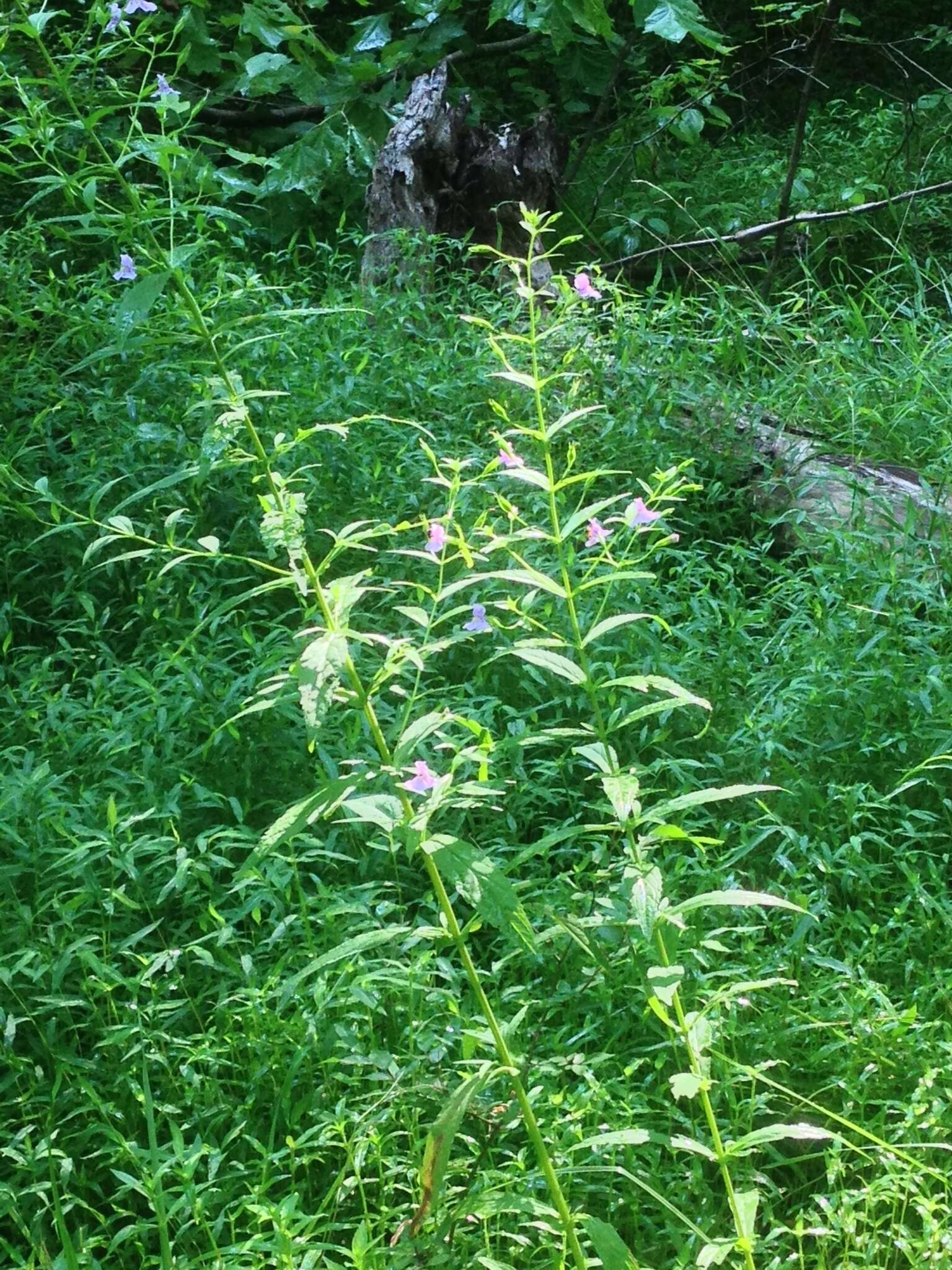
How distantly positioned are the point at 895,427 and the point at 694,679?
1566 mm

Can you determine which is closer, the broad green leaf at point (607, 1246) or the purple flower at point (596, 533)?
the broad green leaf at point (607, 1246)

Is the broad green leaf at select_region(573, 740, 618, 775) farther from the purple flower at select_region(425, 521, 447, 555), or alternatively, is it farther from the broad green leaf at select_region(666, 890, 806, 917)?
the purple flower at select_region(425, 521, 447, 555)

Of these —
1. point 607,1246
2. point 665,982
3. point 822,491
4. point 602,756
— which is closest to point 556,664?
point 602,756

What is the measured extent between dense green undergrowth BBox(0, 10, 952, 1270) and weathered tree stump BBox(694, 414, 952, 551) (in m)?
0.06

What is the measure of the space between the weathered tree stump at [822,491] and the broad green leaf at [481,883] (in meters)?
2.27

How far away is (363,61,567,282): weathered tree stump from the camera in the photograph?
16.6 feet

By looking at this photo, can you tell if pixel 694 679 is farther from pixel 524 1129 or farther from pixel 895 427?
pixel 895 427

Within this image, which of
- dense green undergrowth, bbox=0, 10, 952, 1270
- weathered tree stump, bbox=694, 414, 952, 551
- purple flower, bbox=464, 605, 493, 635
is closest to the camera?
purple flower, bbox=464, 605, 493, 635

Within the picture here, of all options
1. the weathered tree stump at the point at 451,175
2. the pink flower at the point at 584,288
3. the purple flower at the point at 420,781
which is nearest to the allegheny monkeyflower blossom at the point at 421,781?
the purple flower at the point at 420,781

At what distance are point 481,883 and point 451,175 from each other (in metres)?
4.33

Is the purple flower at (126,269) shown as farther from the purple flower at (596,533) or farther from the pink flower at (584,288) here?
the purple flower at (596,533)

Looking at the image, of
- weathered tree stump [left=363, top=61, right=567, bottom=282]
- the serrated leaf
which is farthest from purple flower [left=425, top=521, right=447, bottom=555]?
weathered tree stump [left=363, top=61, right=567, bottom=282]

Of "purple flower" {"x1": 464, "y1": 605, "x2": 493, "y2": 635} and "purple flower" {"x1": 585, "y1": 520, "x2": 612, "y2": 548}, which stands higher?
"purple flower" {"x1": 585, "y1": 520, "x2": 612, "y2": 548}

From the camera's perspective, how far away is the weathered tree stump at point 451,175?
5062 mm
